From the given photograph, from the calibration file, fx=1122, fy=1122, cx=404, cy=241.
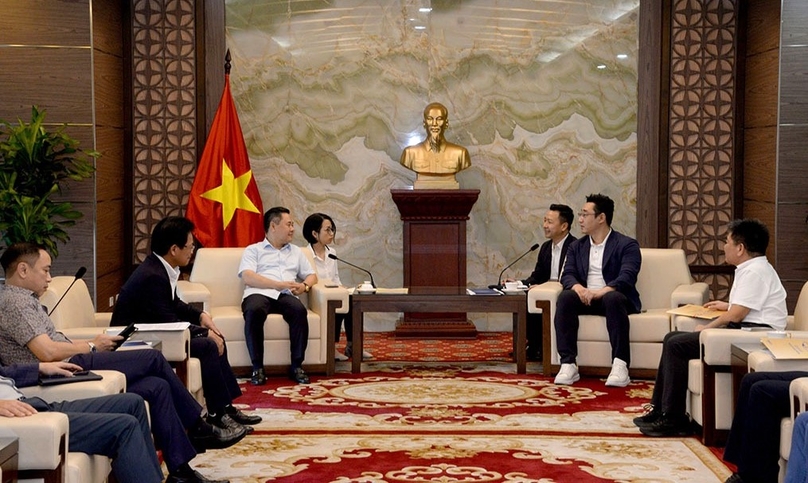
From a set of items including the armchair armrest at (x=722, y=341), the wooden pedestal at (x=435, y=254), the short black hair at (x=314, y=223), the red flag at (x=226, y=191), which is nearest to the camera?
the armchair armrest at (x=722, y=341)

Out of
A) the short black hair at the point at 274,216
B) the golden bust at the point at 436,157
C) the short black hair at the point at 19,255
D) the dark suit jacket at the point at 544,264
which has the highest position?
the golden bust at the point at 436,157

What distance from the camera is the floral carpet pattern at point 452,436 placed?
4.79 m

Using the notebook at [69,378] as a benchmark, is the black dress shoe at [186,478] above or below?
below

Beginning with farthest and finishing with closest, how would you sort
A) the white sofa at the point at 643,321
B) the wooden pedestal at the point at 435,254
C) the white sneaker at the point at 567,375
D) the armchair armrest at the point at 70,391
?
the wooden pedestal at the point at 435,254, the white sofa at the point at 643,321, the white sneaker at the point at 567,375, the armchair armrest at the point at 70,391

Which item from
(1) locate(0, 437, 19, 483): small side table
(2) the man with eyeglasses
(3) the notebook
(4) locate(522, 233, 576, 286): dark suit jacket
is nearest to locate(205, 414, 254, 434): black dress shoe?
(3) the notebook

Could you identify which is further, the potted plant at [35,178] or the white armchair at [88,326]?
the potted plant at [35,178]

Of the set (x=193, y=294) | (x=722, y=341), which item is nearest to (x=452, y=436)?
(x=722, y=341)

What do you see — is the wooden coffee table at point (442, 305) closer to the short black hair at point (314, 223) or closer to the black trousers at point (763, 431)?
the short black hair at point (314, 223)

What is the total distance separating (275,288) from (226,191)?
1966mm

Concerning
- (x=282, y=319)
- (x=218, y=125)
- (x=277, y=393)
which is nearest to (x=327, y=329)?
(x=282, y=319)

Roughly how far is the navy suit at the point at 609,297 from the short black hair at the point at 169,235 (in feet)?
8.70

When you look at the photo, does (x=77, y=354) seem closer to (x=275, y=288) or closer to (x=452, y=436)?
(x=452, y=436)

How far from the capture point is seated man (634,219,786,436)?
5621 mm

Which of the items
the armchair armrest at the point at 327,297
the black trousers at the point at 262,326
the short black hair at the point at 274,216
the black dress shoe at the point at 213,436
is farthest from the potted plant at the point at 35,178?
the black dress shoe at the point at 213,436
